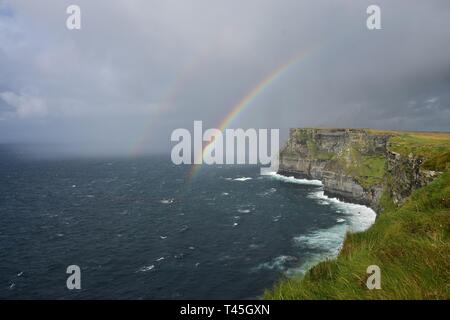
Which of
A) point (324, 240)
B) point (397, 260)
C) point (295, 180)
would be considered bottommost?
point (324, 240)

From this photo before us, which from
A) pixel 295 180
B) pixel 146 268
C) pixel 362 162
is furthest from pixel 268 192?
pixel 146 268

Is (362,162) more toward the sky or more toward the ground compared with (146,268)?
more toward the sky

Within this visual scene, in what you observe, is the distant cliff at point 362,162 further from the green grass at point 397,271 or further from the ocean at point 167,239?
the green grass at point 397,271

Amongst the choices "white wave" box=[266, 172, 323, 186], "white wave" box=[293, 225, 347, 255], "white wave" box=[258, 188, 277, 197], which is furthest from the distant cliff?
"white wave" box=[258, 188, 277, 197]

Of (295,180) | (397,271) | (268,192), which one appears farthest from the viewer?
(295,180)

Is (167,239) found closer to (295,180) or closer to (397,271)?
(397,271)

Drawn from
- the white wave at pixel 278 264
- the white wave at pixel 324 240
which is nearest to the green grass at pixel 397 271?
the white wave at pixel 278 264
